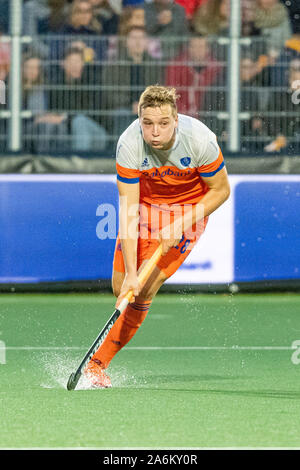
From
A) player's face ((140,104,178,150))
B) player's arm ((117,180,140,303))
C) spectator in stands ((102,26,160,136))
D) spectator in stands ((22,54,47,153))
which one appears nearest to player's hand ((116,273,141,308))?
player's arm ((117,180,140,303))

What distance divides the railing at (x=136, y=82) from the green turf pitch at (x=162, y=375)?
163 cm

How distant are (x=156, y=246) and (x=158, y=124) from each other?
0.96 m

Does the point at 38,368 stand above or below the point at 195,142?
below

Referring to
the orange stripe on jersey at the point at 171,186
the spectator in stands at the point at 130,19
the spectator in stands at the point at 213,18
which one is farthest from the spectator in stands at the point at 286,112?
the orange stripe on jersey at the point at 171,186

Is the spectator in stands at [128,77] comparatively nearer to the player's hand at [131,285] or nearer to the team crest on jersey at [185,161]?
the team crest on jersey at [185,161]

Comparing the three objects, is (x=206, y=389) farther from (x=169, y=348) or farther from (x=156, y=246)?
(x=169, y=348)

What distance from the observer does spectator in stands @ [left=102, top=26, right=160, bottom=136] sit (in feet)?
32.5

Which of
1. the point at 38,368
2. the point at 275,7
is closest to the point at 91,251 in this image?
the point at 275,7

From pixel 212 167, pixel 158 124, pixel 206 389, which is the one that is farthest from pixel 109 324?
pixel 158 124

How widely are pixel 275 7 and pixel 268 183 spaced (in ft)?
5.31

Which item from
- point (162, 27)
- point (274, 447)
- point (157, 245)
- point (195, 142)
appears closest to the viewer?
point (274, 447)

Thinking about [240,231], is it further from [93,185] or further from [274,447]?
[274,447]

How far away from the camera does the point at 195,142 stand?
6039mm

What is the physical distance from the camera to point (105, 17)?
→ 1009cm
